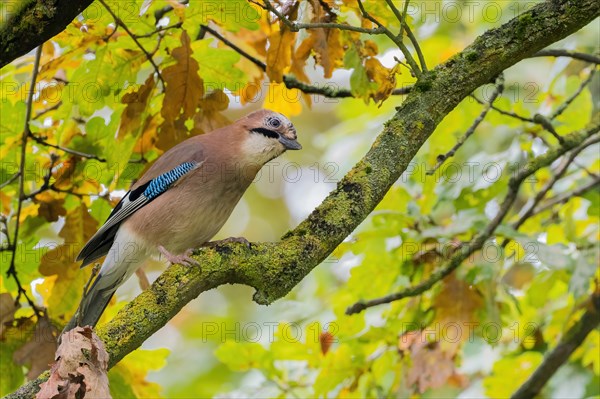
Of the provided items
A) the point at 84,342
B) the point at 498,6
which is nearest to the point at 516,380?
the point at 498,6

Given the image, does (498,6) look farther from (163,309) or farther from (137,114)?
(163,309)

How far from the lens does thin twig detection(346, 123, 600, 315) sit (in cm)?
639

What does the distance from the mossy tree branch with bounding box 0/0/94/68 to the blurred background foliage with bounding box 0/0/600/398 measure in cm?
155

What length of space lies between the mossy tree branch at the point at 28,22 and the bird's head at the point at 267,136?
2.57 meters

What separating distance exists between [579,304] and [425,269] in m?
1.23

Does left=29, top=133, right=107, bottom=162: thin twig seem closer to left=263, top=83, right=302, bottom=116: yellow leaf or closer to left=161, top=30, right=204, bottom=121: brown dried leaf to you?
left=161, top=30, right=204, bottom=121: brown dried leaf

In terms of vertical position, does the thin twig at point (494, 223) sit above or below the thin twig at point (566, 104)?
below

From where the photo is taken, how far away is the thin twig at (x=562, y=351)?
6.86 meters

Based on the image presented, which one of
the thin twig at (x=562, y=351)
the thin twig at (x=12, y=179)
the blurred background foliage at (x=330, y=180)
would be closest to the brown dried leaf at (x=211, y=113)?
the blurred background foliage at (x=330, y=180)

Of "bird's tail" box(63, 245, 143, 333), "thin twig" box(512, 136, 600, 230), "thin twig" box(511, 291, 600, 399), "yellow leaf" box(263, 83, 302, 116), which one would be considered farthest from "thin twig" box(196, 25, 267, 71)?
"thin twig" box(511, 291, 600, 399)

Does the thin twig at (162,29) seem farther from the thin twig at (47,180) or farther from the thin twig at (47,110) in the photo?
the thin twig at (47,180)

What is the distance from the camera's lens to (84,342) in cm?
350

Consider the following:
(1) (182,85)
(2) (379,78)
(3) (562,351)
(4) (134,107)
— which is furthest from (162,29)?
(3) (562,351)

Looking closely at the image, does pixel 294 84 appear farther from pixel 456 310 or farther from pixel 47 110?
pixel 456 310
